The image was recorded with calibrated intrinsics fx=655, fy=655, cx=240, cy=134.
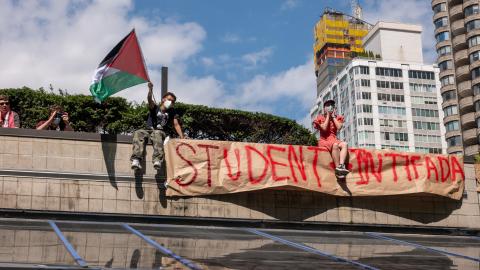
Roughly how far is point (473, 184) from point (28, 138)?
961 cm

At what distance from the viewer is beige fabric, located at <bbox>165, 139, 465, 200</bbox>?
41.5 feet

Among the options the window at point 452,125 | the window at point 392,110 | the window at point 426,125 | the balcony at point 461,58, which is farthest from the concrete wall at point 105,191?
the window at point 426,125

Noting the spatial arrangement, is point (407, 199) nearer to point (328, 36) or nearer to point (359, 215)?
point (359, 215)

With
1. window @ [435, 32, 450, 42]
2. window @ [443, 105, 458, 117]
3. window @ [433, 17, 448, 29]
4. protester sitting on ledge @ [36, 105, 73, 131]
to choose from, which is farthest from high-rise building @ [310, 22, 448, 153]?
protester sitting on ledge @ [36, 105, 73, 131]

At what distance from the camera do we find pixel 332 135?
13.7m

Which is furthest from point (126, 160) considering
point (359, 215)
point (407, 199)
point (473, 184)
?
point (473, 184)

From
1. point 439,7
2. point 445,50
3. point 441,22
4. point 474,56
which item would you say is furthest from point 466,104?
point 439,7

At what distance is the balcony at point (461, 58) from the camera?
8314 cm

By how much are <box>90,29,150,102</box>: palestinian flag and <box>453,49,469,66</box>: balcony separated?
7713 centimetres

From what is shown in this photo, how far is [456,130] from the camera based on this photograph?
8581cm

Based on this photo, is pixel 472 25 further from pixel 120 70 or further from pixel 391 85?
pixel 120 70

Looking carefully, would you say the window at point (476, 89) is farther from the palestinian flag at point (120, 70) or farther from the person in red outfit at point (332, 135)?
→ the palestinian flag at point (120, 70)

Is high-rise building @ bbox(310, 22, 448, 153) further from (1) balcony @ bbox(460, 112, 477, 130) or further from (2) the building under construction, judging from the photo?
(1) balcony @ bbox(460, 112, 477, 130)

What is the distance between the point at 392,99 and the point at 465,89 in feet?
128
